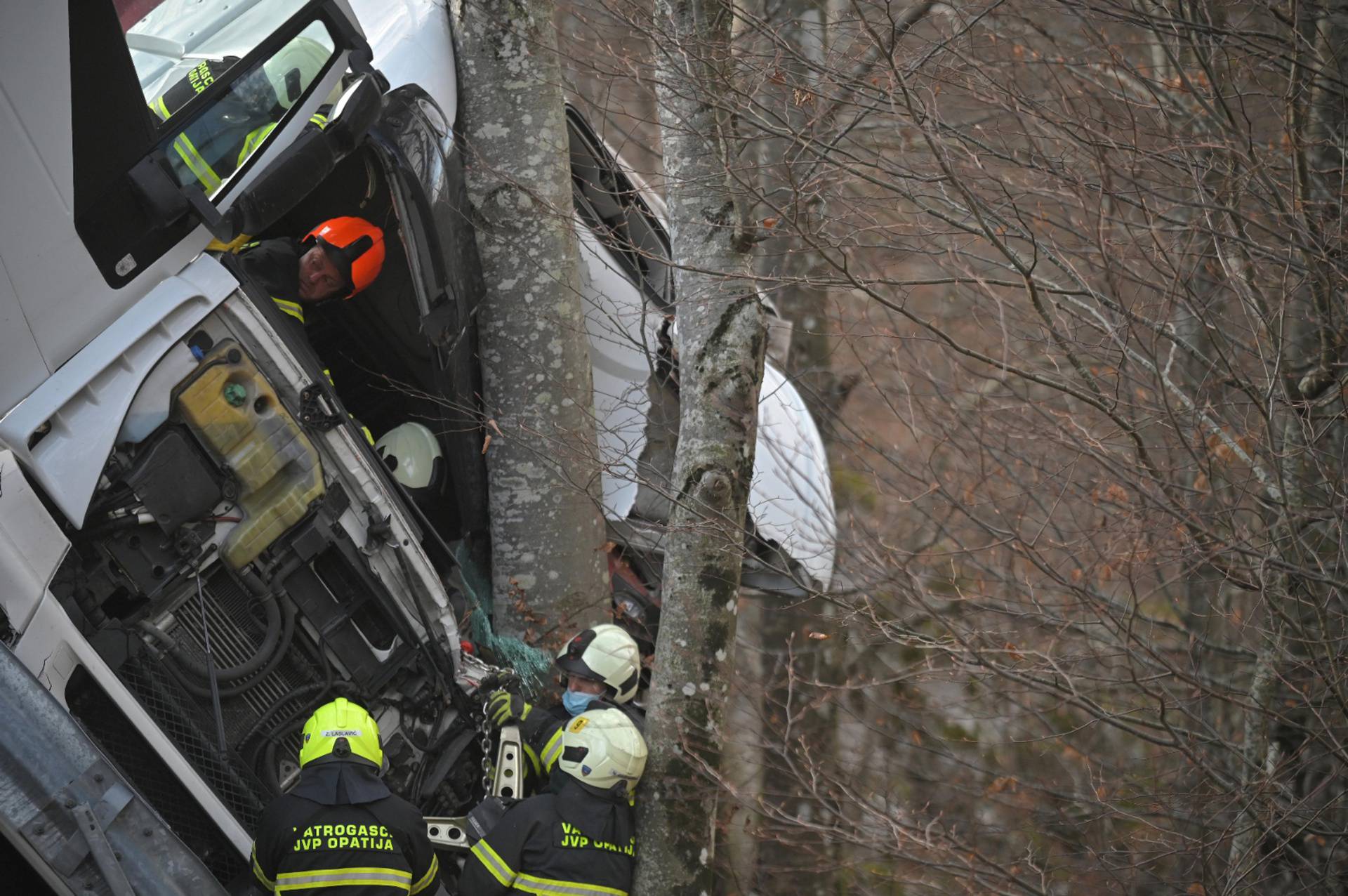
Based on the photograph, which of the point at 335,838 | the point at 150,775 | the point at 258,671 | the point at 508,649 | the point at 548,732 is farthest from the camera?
the point at 508,649

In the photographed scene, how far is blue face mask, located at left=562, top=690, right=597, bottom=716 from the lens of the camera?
4.34 meters

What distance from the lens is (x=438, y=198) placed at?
15.3 ft

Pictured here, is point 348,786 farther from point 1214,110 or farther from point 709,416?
point 1214,110

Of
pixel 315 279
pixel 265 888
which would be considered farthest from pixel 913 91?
pixel 265 888

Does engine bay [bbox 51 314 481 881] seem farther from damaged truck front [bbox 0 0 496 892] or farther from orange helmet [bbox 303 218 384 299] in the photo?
orange helmet [bbox 303 218 384 299]

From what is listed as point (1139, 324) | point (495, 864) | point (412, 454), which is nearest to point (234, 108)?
point (412, 454)

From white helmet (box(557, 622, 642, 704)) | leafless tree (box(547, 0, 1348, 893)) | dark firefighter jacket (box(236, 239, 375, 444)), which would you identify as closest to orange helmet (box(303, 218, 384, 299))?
dark firefighter jacket (box(236, 239, 375, 444))

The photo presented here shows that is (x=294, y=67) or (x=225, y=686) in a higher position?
(x=294, y=67)

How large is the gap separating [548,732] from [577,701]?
0.48ft

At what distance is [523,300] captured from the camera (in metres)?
5.08

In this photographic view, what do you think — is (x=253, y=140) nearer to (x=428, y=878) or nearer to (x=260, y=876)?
(x=260, y=876)

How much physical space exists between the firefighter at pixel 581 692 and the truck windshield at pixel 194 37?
2.26 metres

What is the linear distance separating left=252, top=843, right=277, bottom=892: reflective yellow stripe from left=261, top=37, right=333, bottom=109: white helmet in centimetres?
244

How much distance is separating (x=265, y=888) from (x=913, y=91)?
3.12m
